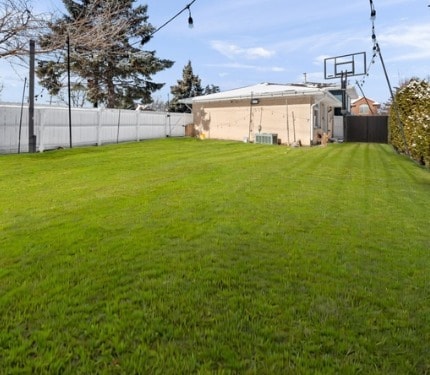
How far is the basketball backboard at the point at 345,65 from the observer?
2195 cm

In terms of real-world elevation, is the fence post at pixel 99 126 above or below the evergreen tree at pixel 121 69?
below

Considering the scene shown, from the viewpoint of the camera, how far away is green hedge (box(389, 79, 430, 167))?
1004cm

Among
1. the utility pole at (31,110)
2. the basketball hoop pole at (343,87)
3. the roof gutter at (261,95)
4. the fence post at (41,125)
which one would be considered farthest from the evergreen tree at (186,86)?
the utility pole at (31,110)

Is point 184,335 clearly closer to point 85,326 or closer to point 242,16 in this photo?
point 85,326

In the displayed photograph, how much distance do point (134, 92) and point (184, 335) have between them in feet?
80.6

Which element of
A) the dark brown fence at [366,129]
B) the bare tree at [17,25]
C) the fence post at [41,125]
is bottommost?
the fence post at [41,125]

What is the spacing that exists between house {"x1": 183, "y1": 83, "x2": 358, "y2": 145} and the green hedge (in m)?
3.92

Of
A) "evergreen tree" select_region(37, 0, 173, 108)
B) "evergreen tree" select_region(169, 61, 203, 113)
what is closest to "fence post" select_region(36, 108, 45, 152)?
"evergreen tree" select_region(37, 0, 173, 108)

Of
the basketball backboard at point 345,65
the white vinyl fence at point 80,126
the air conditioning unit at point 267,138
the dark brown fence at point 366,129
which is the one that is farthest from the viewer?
the dark brown fence at point 366,129

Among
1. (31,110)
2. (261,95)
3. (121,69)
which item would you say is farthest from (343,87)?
(31,110)

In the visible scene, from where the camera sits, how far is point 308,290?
2.61 meters

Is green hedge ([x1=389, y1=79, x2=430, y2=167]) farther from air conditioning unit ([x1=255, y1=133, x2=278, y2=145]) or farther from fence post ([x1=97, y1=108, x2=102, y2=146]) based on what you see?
fence post ([x1=97, y1=108, x2=102, y2=146])

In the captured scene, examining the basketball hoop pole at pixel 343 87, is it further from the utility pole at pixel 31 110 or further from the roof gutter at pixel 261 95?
the utility pole at pixel 31 110

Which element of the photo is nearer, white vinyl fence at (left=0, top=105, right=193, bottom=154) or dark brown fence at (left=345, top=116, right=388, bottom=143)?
white vinyl fence at (left=0, top=105, right=193, bottom=154)
